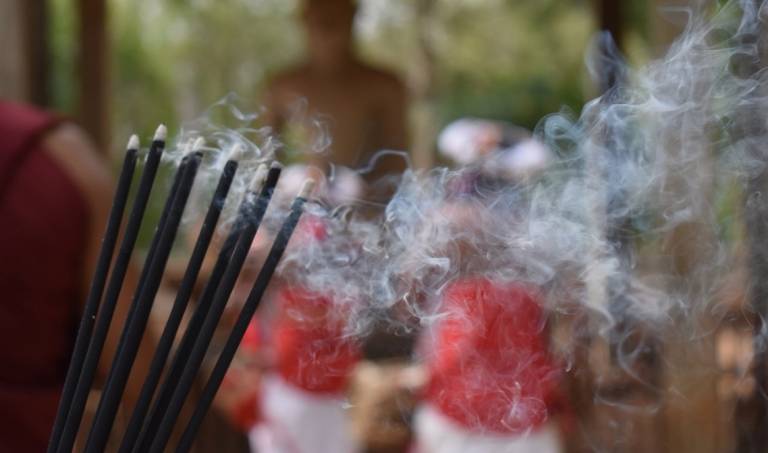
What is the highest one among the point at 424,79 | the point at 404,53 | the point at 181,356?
the point at 181,356

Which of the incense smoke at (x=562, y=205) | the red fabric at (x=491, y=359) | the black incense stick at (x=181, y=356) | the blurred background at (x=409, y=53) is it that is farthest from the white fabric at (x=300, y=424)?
the blurred background at (x=409, y=53)

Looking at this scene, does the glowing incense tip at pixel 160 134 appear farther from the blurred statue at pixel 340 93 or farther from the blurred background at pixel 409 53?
the blurred background at pixel 409 53

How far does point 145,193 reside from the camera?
2.82 feet

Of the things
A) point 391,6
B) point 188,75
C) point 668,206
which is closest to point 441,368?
point 668,206

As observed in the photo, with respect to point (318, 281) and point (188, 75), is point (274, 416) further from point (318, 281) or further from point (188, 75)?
point (188, 75)

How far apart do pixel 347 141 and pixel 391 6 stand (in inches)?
190

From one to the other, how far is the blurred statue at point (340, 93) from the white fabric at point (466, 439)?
159cm

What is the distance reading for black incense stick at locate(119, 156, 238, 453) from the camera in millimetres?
857

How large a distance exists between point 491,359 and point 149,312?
938mm

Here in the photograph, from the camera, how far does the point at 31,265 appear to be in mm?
1720

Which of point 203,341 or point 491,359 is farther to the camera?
point 491,359

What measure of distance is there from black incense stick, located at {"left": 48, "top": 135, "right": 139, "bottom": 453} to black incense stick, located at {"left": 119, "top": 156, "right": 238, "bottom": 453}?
0.21 ft

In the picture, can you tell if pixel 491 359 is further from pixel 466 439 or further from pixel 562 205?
pixel 466 439

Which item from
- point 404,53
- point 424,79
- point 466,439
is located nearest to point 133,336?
point 466,439
